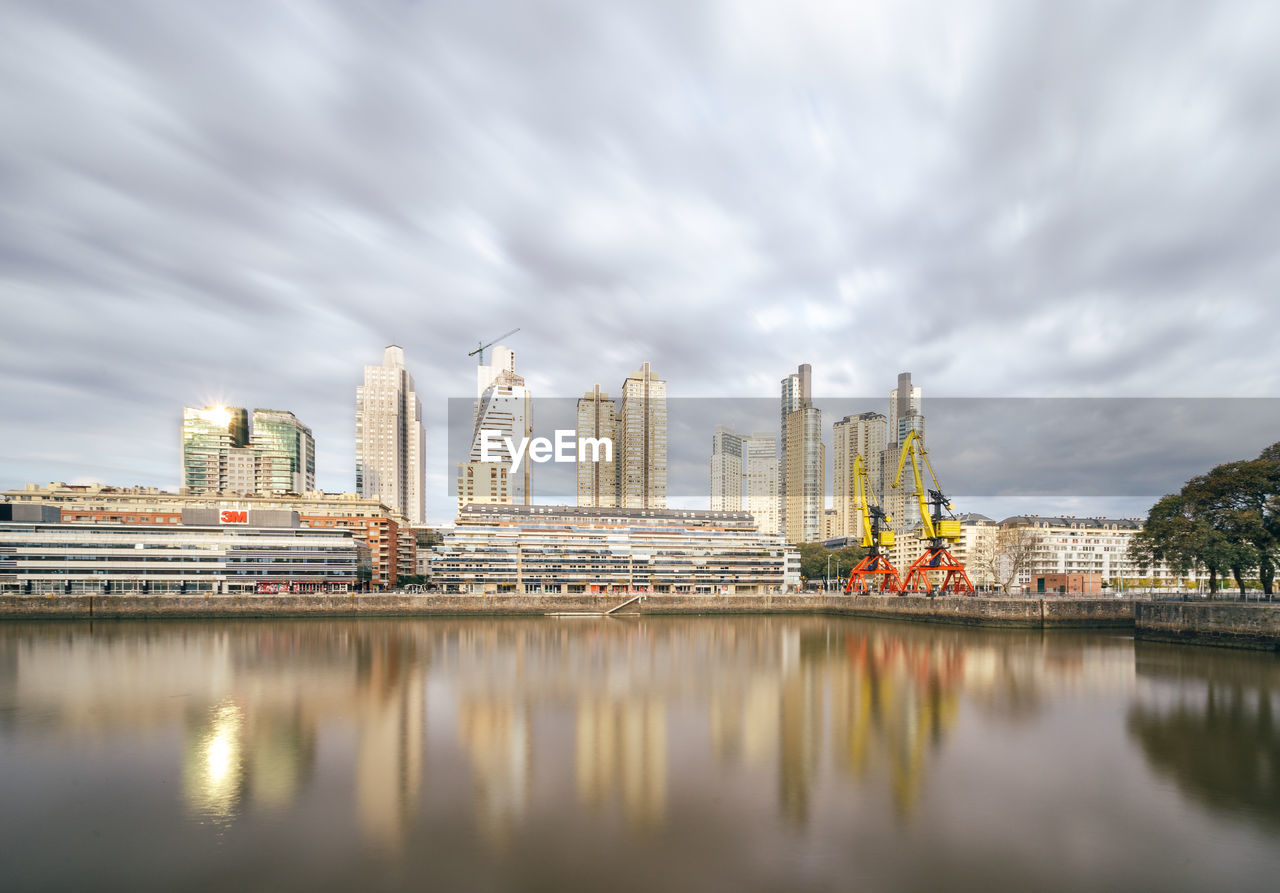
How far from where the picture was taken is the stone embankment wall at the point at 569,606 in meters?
55.3

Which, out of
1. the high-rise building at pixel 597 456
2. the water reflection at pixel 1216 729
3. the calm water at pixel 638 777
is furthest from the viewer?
the high-rise building at pixel 597 456

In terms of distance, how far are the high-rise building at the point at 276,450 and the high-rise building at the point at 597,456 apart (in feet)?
216

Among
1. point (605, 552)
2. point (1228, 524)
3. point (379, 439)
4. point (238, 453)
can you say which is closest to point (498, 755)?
point (1228, 524)

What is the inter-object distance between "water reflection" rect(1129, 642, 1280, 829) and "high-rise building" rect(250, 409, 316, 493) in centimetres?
16072

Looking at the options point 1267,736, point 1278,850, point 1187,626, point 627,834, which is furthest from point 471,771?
point 1187,626

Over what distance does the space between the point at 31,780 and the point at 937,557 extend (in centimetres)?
6921

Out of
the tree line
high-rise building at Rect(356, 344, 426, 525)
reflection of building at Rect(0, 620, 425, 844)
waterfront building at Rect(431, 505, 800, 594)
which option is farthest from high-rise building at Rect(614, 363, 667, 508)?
the tree line

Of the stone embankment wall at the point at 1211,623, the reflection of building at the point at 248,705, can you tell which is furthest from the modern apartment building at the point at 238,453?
the stone embankment wall at the point at 1211,623

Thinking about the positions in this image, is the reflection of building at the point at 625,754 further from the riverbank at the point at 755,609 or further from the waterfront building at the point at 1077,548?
the waterfront building at the point at 1077,548

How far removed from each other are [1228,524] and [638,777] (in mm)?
45942

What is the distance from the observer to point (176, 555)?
74750 millimetres

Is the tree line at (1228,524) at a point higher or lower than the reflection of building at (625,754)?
higher

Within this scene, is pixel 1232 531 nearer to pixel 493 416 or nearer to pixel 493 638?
pixel 493 638

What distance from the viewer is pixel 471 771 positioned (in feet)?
56.9
